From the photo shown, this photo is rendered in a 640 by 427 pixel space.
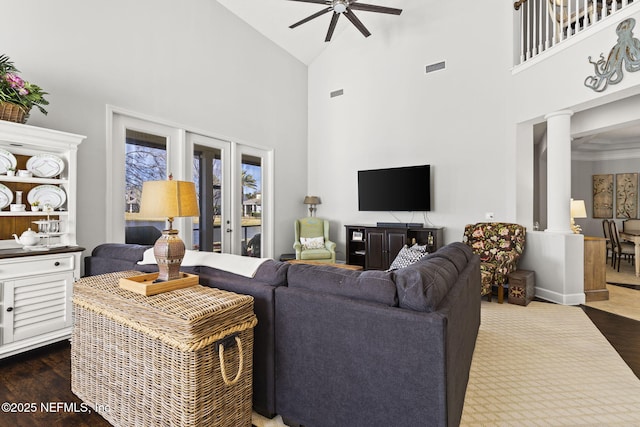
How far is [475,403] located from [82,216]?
3884mm

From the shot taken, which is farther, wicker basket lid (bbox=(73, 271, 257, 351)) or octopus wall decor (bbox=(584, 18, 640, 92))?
octopus wall decor (bbox=(584, 18, 640, 92))

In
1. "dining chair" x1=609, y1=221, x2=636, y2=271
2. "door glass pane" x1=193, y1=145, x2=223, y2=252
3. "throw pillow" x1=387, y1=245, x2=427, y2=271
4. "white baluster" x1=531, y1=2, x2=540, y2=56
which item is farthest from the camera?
"dining chair" x1=609, y1=221, x2=636, y2=271

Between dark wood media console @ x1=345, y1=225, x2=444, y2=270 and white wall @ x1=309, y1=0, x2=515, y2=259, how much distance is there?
371 mm

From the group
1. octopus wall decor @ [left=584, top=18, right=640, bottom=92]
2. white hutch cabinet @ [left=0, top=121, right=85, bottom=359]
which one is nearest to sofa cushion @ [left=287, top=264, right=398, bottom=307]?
white hutch cabinet @ [left=0, top=121, right=85, bottom=359]

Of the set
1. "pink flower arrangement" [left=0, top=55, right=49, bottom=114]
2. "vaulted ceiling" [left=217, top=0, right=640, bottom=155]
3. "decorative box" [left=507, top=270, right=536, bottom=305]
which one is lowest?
"decorative box" [left=507, top=270, right=536, bottom=305]

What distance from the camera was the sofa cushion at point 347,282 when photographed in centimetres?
148

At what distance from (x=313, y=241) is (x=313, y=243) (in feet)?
0.13

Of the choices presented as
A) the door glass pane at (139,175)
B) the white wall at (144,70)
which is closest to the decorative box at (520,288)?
the white wall at (144,70)

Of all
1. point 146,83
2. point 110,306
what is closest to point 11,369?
point 110,306

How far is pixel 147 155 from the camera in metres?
3.99

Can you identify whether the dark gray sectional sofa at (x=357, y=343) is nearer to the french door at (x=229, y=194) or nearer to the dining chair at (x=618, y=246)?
the french door at (x=229, y=194)

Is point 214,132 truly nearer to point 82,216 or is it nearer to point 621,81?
point 82,216

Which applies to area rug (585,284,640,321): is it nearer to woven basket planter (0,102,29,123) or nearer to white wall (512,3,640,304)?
white wall (512,3,640,304)

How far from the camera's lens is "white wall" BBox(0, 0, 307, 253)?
308 cm
